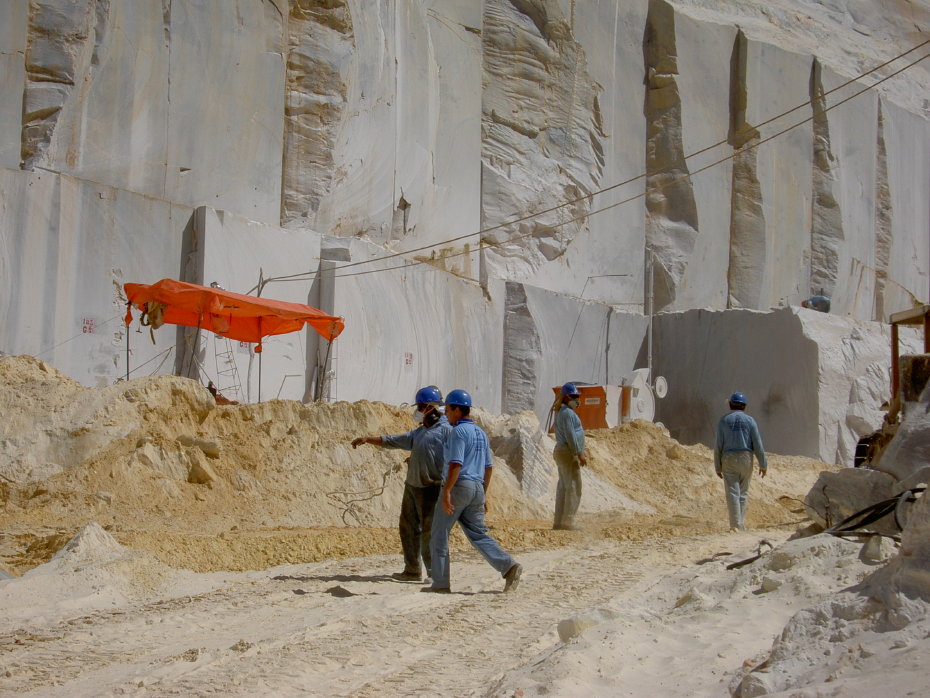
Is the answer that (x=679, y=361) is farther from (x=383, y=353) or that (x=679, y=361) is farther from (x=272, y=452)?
(x=272, y=452)

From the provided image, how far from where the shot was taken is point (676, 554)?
858 cm

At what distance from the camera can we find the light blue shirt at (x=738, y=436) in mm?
10578

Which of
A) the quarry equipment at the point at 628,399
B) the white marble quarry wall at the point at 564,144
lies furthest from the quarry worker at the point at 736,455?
the white marble quarry wall at the point at 564,144

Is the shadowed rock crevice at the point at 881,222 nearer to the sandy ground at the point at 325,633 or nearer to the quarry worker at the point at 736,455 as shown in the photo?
the quarry worker at the point at 736,455

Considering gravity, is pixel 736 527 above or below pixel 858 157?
below

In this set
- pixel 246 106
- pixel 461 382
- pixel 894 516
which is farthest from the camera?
pixel 461 382

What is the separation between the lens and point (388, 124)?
20375mm

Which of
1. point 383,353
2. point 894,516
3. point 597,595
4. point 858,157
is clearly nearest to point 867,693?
point 894,516

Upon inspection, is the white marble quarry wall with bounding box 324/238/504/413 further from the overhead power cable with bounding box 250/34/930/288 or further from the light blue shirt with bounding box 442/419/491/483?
the light blue shirt with bounding box 442/419/491/483

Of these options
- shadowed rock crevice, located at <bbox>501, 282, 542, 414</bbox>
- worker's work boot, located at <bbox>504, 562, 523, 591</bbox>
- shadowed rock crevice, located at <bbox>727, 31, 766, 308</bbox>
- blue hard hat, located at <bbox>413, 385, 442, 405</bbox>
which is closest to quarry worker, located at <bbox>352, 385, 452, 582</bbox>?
blue hard hat, located at <bbox>413, 385, 442, 405</bbox>

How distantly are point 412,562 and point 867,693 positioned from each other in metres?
4.81

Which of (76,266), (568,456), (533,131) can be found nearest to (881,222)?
(533,131)

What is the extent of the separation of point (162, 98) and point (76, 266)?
3558mm

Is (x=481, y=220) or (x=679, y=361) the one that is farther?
(x=679, y=361)
